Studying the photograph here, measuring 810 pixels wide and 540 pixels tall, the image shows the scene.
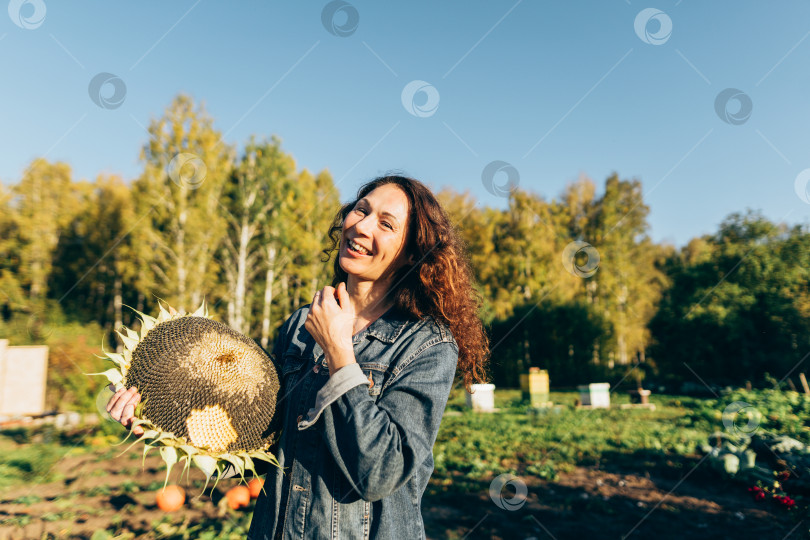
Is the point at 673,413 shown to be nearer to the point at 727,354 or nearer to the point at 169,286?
the point at 727,354

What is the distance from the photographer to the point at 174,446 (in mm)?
1621

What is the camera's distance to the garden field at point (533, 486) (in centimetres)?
569

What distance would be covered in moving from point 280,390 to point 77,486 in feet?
21.9

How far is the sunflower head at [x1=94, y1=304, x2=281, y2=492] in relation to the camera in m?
1.64

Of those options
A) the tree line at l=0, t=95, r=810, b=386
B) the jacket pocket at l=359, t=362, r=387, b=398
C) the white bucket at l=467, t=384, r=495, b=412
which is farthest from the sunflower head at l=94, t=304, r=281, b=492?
the tree line at l=0, t=95, r=810, b=386

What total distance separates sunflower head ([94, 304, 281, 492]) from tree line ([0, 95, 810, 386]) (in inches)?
747

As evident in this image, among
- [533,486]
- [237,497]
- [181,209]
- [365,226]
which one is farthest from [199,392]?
[181,209]

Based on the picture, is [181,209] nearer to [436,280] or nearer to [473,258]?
[473,258]

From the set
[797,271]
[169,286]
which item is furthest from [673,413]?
[169,286]

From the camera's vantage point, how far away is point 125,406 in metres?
1.63

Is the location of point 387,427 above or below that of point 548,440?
above

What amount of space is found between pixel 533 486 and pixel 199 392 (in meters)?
7.36

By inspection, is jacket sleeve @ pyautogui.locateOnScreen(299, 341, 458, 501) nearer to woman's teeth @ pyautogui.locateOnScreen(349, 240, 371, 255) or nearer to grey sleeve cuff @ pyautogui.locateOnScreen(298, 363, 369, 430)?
grey sleeve cuff @ pyautogui.locateOnScreen(298, 363, 369, 430)

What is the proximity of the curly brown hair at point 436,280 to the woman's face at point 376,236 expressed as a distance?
6 centimetres
